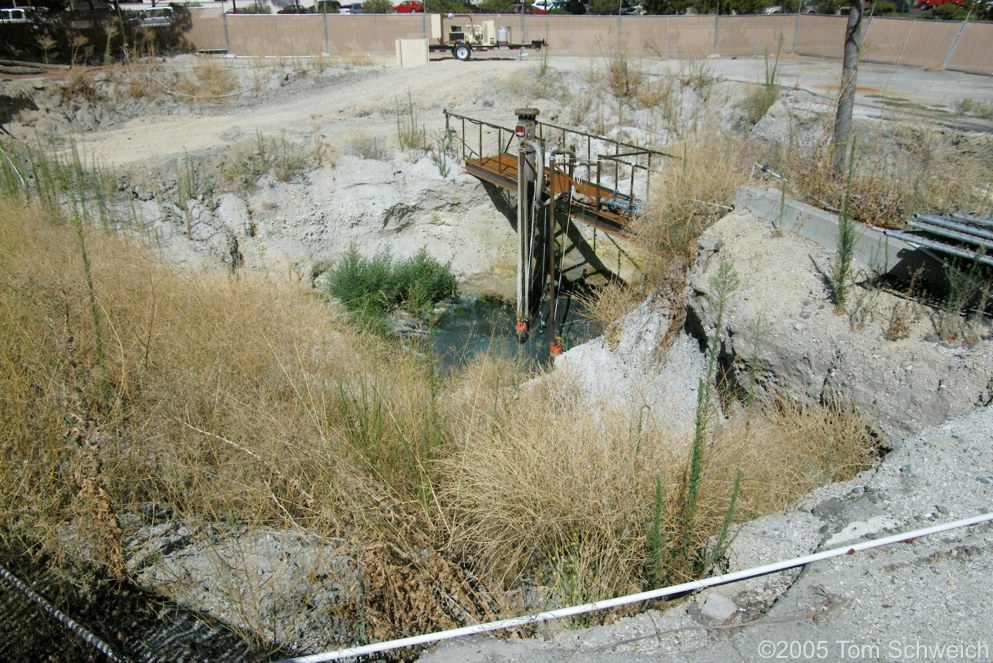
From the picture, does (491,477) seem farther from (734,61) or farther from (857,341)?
(734,61)

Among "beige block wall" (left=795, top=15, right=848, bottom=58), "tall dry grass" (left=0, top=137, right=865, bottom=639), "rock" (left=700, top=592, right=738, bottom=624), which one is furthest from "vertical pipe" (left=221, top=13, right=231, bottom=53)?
"rock" (left=700, top=592, right=738, bottom=624)

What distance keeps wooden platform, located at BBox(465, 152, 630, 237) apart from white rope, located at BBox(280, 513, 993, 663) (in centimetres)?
671

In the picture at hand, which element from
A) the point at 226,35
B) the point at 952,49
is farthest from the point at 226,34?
the point at 952,49

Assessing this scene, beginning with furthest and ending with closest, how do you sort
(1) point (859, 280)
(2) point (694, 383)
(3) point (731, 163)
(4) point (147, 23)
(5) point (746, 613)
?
1. (4) point (147, 23)
2. (3) point (731, 163)
3. (2) point (694, 383)
4. (1) point (859, 280)
5. (5) point (746, 613)

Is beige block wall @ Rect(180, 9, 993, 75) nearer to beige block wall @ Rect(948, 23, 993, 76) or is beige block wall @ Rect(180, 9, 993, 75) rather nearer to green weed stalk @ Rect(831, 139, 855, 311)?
Result: beige block wall @ Rect(948, 23, 993, 76)

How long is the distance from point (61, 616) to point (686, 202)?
7.08 m

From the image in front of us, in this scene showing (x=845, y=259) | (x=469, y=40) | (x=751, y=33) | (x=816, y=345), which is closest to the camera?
(x=845, y=259)

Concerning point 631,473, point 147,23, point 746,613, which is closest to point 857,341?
point 631,473

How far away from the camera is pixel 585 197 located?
34.9 feet

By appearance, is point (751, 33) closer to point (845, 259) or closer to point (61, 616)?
point (845, 259)

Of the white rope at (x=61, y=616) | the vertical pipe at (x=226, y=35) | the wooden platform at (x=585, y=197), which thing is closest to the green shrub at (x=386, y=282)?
the wooden platform at (x=585, y=197)

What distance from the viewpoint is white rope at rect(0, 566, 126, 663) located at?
2643 mm

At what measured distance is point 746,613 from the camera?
2777 millimetres

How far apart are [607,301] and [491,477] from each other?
6.73m
